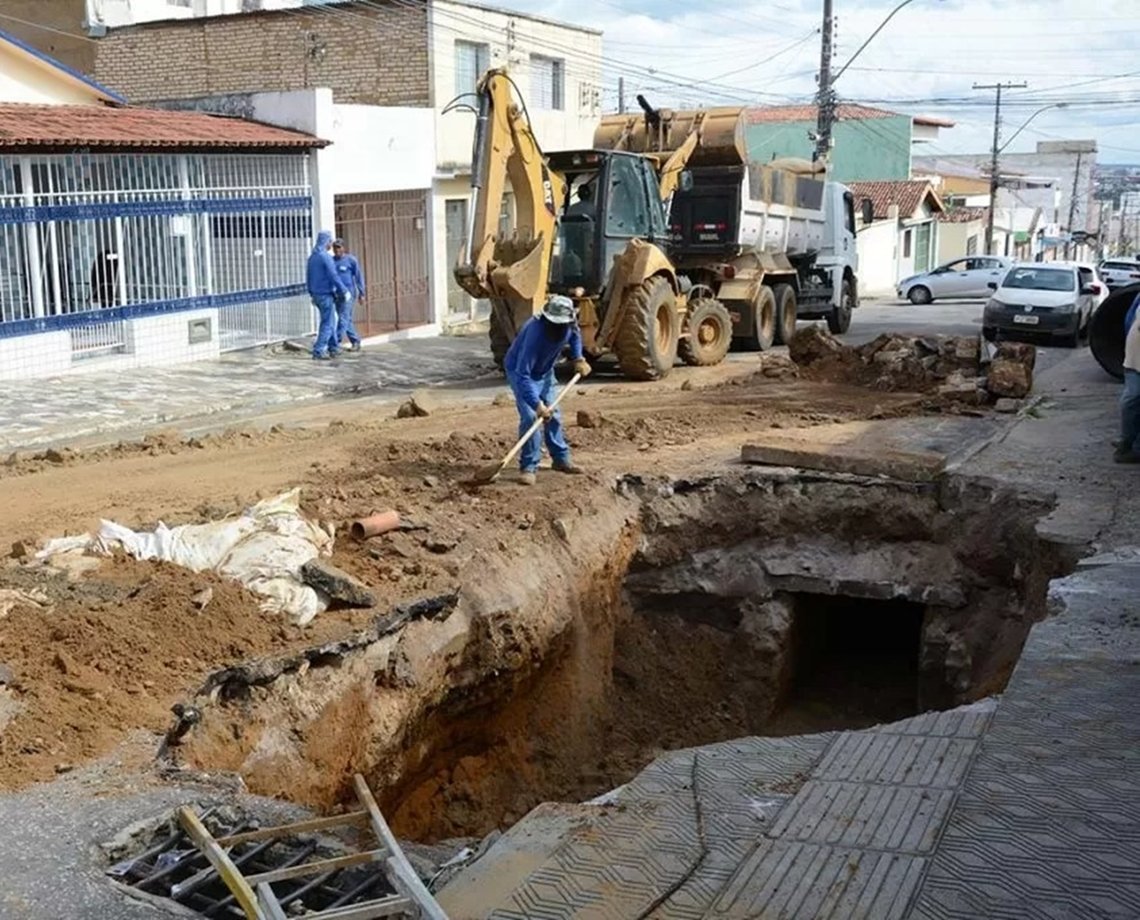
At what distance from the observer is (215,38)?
23375 millimetres

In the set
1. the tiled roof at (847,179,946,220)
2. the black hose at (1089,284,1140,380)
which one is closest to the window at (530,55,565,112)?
the black hose at (1089,284,1140,380)

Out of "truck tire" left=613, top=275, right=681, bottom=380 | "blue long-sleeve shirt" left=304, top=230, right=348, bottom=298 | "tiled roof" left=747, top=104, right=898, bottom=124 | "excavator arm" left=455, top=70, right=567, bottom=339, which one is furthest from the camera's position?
"tiled roof" left=747, top=104, right=898, bottom=124

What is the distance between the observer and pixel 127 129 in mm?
16500

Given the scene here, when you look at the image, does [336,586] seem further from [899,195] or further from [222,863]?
[899,195]

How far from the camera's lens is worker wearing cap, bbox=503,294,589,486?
9.37m

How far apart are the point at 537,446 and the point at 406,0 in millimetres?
14254

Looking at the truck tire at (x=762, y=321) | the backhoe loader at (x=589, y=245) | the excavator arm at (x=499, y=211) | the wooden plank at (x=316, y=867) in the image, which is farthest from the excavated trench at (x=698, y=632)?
the truck tire at (x=762, y=321)

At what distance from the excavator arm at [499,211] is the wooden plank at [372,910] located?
9942 millimetres

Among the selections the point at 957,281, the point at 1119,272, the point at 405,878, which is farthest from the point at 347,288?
the point at 1119,272

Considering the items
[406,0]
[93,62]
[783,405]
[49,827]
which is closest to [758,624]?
[783,405]

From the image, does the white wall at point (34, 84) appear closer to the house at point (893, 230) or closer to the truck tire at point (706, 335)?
the truck tire at point (706, 335)

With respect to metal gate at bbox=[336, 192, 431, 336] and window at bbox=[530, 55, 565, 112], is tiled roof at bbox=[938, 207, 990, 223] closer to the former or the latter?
window at bbox=[530, 55, 565, 112]

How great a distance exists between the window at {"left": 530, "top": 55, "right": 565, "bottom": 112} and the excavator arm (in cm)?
1120

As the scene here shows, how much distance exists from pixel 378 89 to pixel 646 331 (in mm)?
9885
